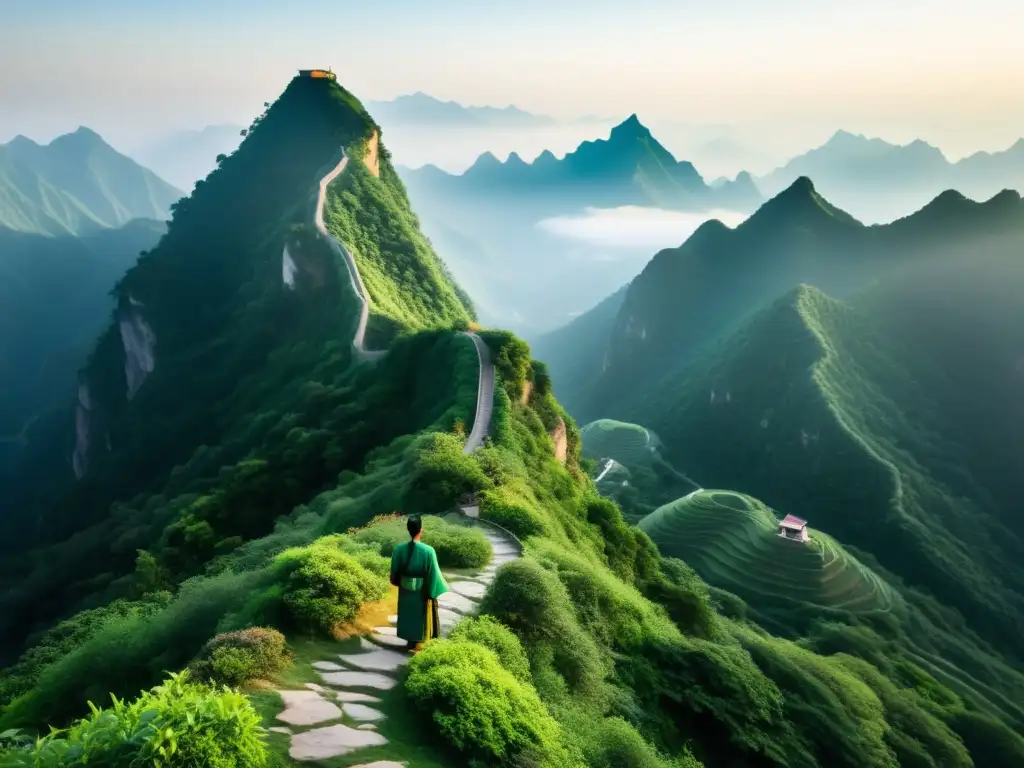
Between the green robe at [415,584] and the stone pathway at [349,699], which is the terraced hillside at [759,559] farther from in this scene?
the green robe at [415,584]

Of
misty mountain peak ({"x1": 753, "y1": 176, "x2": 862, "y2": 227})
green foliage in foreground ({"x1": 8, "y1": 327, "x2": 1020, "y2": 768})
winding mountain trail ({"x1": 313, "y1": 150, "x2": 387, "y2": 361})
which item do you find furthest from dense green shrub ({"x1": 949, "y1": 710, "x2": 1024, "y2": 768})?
misty mountain peak ({"x1": 753, "y1": 176, "x2": 862, "y2": 227})

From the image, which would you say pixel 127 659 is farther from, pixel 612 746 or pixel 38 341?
pixel 38 341

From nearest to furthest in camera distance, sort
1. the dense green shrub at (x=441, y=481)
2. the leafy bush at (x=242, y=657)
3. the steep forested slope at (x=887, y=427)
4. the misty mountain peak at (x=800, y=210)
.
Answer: the leafy bush at (x=242, y=657)
the dense green shrub at (x=441, y=481)
the steep forested slope at (x=887, y=427)
the misty mountain peak at (x=800, y=210)

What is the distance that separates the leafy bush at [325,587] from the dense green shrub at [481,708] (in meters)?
A: 1.60

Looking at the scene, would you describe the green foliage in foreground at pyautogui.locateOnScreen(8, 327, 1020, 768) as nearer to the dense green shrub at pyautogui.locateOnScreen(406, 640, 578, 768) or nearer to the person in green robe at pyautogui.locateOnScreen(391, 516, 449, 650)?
the dense green shrub at pyautogui.locateOnScreen(406, 640, 578, 768)

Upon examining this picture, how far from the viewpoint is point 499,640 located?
974cm

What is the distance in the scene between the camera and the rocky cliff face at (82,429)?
8706cm

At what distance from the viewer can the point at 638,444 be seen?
106 metres

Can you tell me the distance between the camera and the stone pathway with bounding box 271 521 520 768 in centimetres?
716

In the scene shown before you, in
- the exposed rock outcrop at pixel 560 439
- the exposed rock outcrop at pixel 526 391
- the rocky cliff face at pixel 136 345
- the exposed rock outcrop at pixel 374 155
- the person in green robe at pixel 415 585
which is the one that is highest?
the exposed rock outcrop at pixel 374 155

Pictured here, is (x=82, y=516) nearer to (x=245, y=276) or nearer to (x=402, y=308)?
(x=245, y=276)

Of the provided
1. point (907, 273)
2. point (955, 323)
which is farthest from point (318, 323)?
point (907, 273)

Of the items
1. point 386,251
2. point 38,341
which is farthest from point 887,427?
point 38,341

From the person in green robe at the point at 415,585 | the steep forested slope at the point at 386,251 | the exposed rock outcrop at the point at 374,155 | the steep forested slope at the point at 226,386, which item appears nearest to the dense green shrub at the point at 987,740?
the steep forested slope at the point at 226,386
